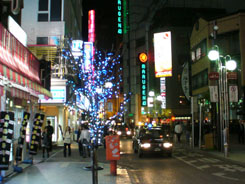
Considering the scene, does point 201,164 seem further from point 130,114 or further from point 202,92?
point 130,114

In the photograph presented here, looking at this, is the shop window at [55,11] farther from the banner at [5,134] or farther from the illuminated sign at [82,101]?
the banner at [5,134]

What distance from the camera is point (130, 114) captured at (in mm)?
72250

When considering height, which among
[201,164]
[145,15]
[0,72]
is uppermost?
[145,15]

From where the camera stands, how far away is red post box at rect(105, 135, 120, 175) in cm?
1190

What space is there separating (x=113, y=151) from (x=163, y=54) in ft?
113

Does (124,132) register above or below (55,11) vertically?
below

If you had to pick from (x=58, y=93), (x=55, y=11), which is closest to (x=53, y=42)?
(x=55, y=11)

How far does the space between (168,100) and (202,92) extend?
1879cm

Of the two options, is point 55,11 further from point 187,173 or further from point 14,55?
point 187,173

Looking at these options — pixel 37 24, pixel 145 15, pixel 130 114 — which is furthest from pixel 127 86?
pixel 37 24

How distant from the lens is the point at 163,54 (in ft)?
147

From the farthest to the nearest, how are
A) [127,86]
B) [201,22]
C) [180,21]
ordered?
1. [127,86]
2. [180,21]
3. [201,22]

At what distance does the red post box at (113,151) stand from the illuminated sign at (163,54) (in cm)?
3338

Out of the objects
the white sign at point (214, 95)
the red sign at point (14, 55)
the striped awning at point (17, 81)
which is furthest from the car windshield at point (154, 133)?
the red sign at point (14, 55)
